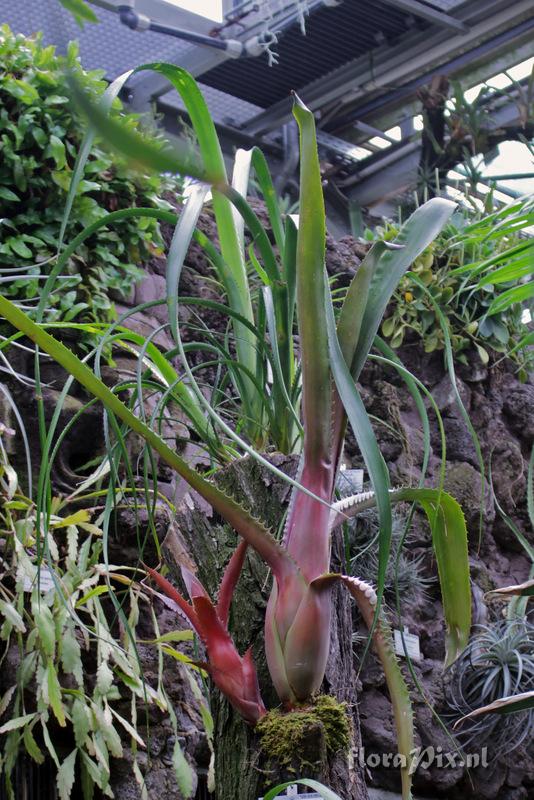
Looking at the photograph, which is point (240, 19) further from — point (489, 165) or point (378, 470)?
point (378, 470)

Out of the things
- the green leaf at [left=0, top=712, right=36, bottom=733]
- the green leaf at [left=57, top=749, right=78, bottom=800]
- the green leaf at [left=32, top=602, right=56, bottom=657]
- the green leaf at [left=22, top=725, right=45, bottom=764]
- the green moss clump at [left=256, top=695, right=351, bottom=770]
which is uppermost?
the green leaf at [left=32, top=602, right=56, bottom=657]

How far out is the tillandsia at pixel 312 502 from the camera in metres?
0.90

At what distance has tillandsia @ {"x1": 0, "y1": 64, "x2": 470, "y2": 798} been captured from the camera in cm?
90

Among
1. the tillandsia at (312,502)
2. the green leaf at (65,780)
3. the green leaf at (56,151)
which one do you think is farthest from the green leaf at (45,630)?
the green leaf at (56,151)

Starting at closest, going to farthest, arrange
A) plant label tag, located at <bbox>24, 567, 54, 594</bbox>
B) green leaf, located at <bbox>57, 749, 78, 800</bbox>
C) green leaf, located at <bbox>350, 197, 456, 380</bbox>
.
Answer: green leaf, located at <bbox>350, 197, 456, 380</bbox>
green leaf, located at <bbox>57, 749, 78, 800</bbox>
plant label tag, located at <bbox>24, 567, 54, 594</bbox>

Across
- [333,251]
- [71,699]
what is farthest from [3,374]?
[333,251]

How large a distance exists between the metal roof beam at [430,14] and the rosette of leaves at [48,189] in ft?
4.73

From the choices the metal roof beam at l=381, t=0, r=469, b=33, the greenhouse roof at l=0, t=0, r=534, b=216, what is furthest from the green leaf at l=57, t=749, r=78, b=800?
the metal roof beam at l=381, t=0, r=469, b=33

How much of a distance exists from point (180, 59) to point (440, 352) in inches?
62.0

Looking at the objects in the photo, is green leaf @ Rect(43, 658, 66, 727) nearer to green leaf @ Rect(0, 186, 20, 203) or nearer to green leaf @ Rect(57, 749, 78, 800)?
green leaf @ Rect(57, 749, 78, 800)

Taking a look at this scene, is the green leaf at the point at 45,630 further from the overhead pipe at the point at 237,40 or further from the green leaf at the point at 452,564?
the overhead pipe at the point at 237,40

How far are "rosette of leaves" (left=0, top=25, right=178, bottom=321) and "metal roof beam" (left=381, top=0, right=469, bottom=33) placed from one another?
144 centimetres

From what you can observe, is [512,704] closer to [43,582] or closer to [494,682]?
[43,582]

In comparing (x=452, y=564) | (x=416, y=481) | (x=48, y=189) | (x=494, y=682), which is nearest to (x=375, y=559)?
(x=416, y=481)
